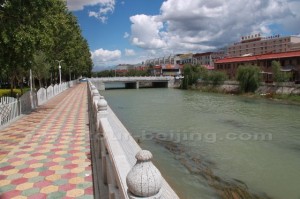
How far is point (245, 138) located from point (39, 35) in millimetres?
12795

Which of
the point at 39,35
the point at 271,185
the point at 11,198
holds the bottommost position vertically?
the point at 271,185

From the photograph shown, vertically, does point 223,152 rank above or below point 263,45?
below

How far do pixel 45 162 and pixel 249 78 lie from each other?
4225 cm

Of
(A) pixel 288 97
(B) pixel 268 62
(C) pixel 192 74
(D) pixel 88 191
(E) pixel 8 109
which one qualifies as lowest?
(A) pixel 288 97

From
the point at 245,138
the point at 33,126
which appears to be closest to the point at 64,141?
the point at 33,126

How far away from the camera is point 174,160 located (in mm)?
12234

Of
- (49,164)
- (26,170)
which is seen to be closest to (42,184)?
(26,170)

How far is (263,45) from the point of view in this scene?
9675 centimetres

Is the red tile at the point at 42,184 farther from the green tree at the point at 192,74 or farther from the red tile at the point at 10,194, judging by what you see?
the green tree at the point at 192,74

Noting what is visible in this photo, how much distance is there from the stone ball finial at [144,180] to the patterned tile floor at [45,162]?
2.88 metres

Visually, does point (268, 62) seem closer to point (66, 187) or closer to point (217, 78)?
point (217, 78)

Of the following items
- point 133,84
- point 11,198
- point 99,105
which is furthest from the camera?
point 133,84

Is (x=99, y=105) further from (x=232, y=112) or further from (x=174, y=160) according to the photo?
(x=232, y=112)

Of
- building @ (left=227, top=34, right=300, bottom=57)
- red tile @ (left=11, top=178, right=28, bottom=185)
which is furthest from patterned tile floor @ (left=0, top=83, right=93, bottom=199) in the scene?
building @ (left=227, top=34, right=300, bottom=57)
